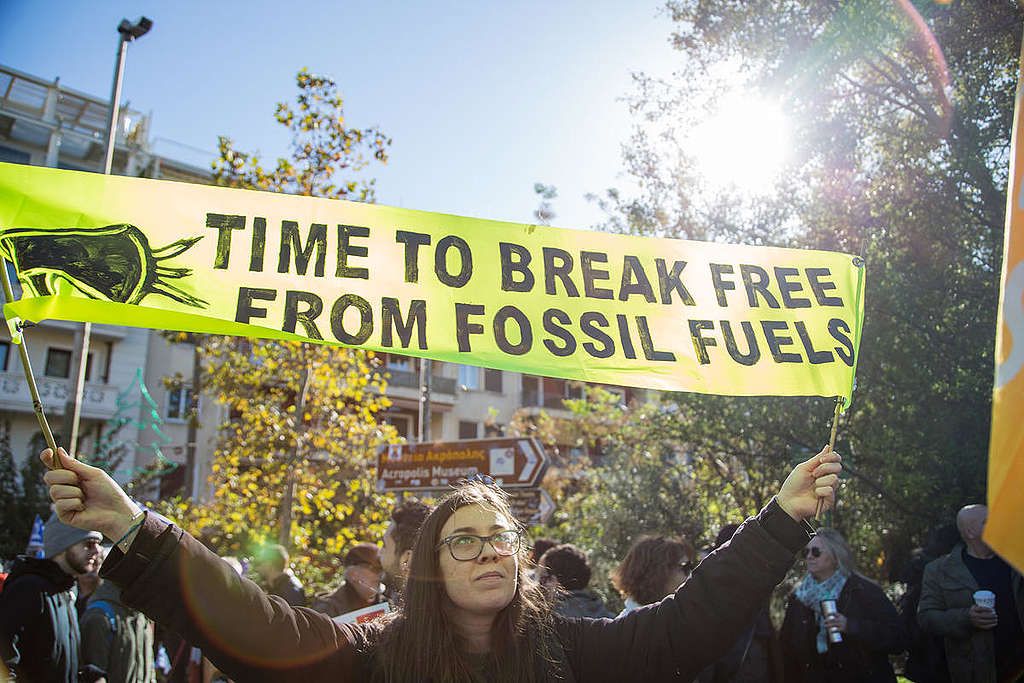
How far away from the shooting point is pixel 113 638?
190 inches

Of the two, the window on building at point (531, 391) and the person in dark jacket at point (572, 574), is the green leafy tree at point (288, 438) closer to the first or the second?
the person in dark jacket at point (572, 574)

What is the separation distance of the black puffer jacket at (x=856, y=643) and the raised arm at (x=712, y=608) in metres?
2.65

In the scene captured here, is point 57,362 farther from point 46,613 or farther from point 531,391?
point 46,613

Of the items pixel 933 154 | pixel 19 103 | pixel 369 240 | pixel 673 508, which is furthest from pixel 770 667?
pixel 19 103

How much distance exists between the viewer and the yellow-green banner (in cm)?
265

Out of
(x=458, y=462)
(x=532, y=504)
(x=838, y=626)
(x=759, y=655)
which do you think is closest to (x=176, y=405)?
(x=458, y=462)

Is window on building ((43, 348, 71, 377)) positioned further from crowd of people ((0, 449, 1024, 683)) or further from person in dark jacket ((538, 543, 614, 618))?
crowd of people ((0, 449, 1024, 683))

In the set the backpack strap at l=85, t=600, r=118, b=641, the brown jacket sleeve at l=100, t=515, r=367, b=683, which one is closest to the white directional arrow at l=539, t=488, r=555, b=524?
the backpack strap at l=85, t=600, r=118, b=641

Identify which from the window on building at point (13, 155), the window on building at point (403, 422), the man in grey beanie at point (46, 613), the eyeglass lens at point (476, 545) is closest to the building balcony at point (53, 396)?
the window on building at point (13, 155)

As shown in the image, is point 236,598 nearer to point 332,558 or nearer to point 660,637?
point 660,637

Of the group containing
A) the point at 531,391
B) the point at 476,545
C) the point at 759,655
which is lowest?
the point at 759,655

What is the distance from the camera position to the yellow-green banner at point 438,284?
265 cm

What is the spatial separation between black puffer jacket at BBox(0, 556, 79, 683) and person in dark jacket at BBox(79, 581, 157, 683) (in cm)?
17

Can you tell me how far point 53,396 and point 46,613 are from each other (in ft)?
78.7
